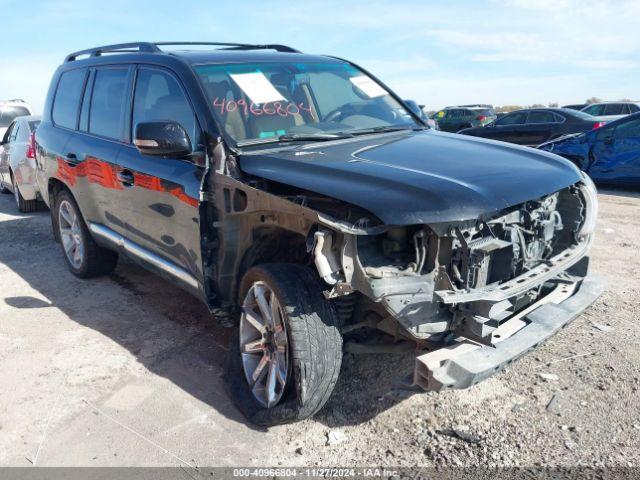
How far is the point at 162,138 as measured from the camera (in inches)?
130

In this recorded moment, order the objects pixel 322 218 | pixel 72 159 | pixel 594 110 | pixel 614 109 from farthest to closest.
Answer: pixel 594 110 → pixel 614 109 → pixel 72 159 → pixel 322 218

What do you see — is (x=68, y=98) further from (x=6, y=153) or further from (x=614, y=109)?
(x=614, y=109)

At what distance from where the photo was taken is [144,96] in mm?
4109

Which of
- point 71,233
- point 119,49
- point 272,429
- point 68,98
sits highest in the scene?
point 119,49

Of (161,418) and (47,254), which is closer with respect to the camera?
(161,418)

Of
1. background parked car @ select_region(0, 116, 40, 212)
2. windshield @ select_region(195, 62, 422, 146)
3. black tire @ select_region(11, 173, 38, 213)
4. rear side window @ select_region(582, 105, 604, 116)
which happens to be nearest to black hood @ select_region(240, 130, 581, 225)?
windshield @ select_region(195, 62, 422, 146)

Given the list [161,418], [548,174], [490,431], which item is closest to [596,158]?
[548,174]

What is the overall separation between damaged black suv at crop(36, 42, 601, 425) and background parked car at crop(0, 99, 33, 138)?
36.4ft

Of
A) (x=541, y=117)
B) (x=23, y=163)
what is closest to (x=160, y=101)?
(x=23, y=163)

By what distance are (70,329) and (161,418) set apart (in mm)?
1617

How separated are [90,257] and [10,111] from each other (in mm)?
10806

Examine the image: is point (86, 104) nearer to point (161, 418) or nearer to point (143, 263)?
point (143, 263)

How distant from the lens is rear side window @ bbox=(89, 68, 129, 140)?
438cm

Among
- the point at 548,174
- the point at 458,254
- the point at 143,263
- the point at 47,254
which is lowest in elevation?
the point at 47,254
